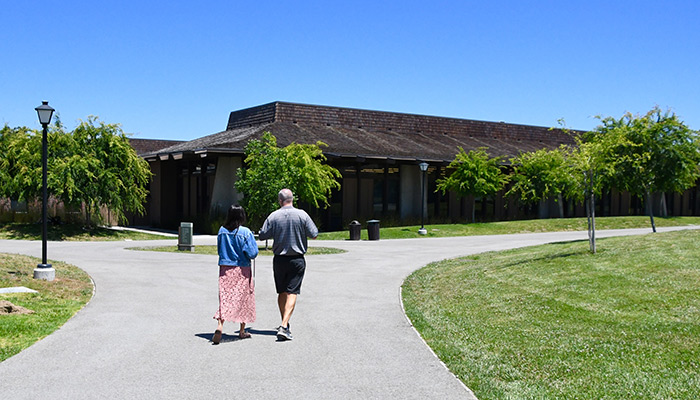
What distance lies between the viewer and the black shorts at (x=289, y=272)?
8.61m

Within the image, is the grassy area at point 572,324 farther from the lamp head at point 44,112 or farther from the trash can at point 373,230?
the trash can at point 373,230

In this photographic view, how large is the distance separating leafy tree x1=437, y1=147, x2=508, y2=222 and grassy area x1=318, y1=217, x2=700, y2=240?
1.95m

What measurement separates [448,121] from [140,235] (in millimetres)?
23829

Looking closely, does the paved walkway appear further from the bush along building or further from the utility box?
the bush along building

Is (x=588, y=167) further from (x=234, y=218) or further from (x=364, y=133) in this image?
(x=364, y=133)

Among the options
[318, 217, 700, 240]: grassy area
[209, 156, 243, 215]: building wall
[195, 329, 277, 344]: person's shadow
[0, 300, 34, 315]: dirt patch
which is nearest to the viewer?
[195, 329, 277, 344]: person's shadow

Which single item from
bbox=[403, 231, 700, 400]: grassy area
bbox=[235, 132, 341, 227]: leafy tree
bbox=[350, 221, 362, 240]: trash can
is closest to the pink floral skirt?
bbox=[403, 231, 700, 400]: grassy area

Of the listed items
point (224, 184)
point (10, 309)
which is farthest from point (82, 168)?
point (10, 309)

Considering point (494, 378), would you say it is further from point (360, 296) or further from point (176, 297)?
point (176, 297)

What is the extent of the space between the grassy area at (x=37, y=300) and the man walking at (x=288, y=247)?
3.05 metres

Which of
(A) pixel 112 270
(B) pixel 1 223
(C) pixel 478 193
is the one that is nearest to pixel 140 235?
(B) pixel 1 223

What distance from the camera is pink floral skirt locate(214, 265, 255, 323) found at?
8.29 meters

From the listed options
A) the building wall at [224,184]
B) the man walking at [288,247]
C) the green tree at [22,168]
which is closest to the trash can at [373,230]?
the building wall at [224,184]

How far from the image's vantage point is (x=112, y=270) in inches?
623
